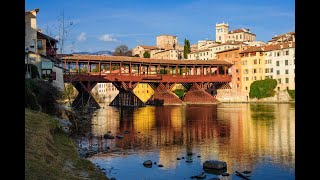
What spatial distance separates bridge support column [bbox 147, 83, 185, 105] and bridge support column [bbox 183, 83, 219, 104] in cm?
456

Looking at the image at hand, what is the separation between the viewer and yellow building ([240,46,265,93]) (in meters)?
70.8

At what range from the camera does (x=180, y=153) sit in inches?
721

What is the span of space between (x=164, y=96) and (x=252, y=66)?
771 inches

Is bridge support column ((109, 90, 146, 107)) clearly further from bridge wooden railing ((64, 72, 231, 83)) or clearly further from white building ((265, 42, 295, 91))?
white building ((265, 42, 295, 91))

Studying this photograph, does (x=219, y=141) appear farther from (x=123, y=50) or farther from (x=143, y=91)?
(x=123, y=50)

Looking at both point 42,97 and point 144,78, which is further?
point 144,78

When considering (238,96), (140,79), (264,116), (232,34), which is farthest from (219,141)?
(232,34)

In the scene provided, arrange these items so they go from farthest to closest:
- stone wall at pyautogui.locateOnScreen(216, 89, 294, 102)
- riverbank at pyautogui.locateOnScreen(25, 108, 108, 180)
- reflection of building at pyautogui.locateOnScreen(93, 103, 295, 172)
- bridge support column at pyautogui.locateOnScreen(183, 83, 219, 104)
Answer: bridge support column at pyautogui.locateOnScreen(183, 83, 219, 104)
stone wall at pyautogui.locateOnScreen(216, 89, 294, 102)
reflection of building at pyautogui.locateOnScreen(93, 103, 295, 172)
riverbank at pyautogui.locateOnScreen(25, 108, 108, 180)

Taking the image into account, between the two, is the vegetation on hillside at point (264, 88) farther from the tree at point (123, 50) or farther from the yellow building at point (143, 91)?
the tree at point (123, 50)

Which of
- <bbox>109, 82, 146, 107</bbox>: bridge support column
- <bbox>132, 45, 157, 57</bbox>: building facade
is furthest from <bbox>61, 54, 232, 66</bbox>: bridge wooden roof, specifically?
<bbox>132, 45, 157, 57</bbox>: building facade

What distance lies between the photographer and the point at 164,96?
65062 millimetres

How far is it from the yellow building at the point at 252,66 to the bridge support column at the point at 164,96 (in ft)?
51.7

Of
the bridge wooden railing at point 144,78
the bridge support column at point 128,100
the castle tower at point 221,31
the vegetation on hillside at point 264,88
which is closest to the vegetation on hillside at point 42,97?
the bridge wooden railing at point 144,78
